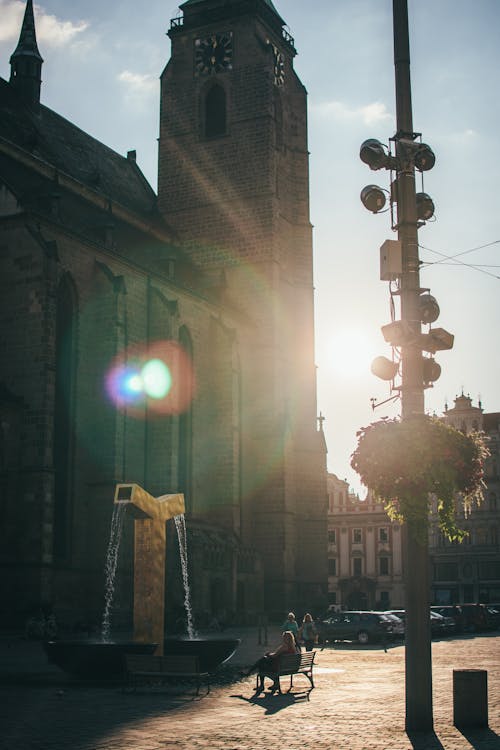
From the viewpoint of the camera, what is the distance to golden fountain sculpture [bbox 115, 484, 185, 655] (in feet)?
62.7

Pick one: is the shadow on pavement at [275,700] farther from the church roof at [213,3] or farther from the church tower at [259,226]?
the church roof at [213,3]

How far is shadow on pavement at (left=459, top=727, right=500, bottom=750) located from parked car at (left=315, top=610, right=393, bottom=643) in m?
21.4

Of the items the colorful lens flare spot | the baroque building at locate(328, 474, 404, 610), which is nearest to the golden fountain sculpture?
the colorful lens flare spot

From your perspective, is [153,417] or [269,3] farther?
[269,3]

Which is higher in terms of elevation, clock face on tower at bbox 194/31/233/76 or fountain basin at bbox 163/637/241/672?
clock face on tower at bbox 194/31/233/76

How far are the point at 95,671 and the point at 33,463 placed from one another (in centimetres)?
1383

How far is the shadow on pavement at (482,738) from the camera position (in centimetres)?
1056

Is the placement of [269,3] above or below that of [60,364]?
above

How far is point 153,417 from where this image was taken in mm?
39250

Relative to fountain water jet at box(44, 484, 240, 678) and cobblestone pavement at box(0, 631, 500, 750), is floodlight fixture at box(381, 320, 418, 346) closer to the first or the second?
cobblestone pavement at box(0, 631, 500, 750)

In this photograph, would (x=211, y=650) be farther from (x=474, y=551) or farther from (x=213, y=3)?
(x=474, y=551)

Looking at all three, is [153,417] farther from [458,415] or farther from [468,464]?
[458,415]

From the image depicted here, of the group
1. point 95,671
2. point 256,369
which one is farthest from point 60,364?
point 95,671

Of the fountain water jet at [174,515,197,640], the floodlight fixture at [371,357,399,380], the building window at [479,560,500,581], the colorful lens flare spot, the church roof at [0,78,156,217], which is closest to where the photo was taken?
the floodlight fixture at [371,357,399,380]
